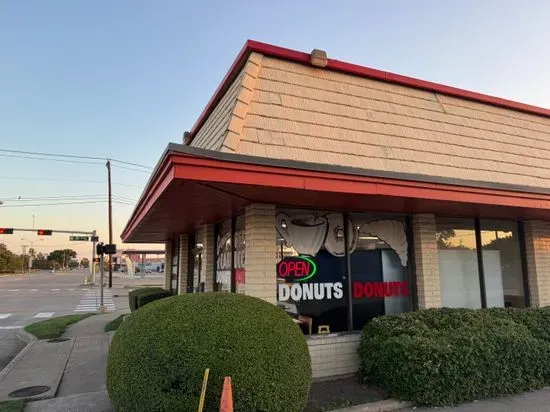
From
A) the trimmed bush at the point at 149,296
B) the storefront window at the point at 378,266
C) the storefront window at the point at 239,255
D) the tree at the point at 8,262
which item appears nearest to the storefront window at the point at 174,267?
the trimmed bush at the point at 149,296

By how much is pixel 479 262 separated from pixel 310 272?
3.80 meters

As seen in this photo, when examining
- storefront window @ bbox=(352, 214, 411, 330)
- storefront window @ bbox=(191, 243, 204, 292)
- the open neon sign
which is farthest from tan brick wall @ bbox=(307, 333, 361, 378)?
storefront window @ bbox=(191, 243, 204, 292)

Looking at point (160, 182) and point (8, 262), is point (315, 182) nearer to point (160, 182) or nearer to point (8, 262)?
point (160, 182)

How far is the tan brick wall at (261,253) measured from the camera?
663 centimetres

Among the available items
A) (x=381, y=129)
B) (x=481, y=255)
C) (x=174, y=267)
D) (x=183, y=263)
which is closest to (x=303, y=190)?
(x=381, y=129)

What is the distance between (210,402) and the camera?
432 cm

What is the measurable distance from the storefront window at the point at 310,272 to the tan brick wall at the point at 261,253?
0.84ft

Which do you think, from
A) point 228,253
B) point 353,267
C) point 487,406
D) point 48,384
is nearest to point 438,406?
point 487,406

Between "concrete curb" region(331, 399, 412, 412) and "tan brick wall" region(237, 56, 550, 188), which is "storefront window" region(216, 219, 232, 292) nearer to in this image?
"tan brick wall" region(237, 56, 550, 188)

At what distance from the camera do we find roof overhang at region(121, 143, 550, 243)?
511cm

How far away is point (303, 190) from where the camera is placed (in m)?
5.79

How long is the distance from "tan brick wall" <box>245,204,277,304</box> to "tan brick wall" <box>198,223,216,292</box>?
9.38 ft

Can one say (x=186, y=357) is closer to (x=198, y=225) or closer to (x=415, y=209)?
(x=415, y=209)

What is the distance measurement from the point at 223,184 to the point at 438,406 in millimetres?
3901
